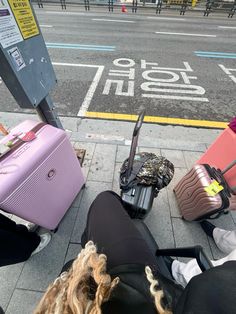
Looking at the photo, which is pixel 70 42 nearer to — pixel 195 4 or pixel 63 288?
pixel 63 288

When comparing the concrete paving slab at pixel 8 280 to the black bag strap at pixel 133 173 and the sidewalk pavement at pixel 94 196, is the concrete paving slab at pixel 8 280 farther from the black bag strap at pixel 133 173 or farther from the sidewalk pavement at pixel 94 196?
Result: the black bag strap at pixel 133 173

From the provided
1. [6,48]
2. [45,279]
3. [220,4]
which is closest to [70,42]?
[6,48]

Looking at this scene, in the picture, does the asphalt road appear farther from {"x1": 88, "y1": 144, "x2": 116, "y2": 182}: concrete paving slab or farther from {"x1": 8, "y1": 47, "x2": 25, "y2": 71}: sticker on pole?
{"x1": 8, "y1": 47, "x2": 25, "y2": 71}: sticker on pole

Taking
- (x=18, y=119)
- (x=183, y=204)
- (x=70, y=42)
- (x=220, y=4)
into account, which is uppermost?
(x=183, y=204)

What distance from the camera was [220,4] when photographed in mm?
12383

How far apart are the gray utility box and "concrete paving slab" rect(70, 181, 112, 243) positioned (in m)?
1.13

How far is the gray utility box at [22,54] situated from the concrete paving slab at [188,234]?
1722 mm

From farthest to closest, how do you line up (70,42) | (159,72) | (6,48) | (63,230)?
(70,42) → (159,72) → (63,230) → (6,48)

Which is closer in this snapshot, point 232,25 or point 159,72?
point 159,72

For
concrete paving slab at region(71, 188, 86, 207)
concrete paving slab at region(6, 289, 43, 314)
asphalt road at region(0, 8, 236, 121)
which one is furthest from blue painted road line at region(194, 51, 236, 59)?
concrete paving slab at region(6, 289, 43, 314)

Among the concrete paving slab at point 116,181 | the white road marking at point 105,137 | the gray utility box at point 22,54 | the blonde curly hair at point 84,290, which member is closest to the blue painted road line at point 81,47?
the white road marking at point 105,137

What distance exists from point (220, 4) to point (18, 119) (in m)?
15.5

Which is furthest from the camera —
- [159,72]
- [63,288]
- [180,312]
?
[159,72]

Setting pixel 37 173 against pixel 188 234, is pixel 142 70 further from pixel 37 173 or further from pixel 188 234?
pixel 37 173
